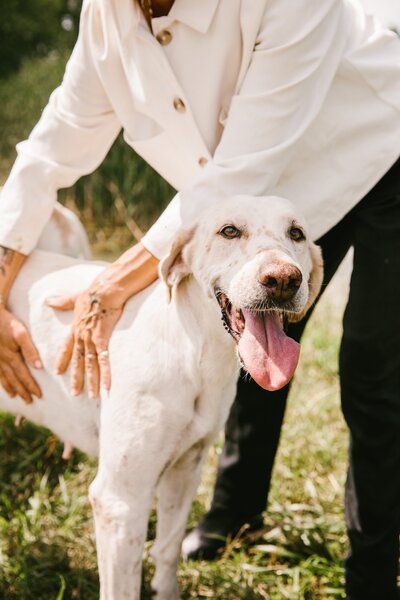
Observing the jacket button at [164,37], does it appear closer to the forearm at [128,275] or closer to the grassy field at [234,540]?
the forearm at [128,275]

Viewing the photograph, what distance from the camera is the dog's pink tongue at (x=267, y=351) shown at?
176cm

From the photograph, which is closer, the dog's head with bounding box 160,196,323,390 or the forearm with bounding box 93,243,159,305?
the dog's head with bounding box 160,196,323,390

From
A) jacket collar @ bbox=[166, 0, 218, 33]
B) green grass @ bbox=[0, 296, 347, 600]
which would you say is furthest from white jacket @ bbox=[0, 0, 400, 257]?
green grass @ bbox=[0, 296, 347, 600]

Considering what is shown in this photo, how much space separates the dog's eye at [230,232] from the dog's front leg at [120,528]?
732mm

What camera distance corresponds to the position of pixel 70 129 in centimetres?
239

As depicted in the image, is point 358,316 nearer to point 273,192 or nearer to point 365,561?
point 273,192

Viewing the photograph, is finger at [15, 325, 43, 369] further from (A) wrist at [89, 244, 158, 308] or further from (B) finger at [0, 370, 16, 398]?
(A) wrist at [89, 244, 158, 308]

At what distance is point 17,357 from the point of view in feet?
7.71

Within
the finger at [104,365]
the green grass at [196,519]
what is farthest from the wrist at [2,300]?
the green grass at [196,519]

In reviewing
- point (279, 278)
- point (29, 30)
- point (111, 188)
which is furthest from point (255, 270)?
point (29, 30)

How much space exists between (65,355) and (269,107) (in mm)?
990

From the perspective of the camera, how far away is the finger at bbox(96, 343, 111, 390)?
2088mm

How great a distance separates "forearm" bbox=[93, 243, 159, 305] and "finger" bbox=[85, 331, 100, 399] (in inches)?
5.9

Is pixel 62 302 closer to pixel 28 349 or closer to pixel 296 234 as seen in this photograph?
pixel 28 349
